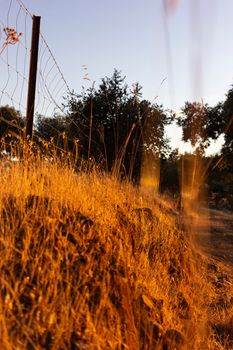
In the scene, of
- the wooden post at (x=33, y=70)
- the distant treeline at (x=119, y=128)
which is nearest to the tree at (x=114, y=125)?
the distant treeline at (x=119, y=128)

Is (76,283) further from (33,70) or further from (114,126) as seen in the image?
(114,126)

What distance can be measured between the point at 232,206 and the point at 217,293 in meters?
21.2

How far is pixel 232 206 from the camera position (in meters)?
26.4

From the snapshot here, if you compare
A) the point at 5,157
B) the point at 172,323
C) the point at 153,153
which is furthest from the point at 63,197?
the point at 153,153

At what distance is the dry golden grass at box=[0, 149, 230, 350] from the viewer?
9.26 ft

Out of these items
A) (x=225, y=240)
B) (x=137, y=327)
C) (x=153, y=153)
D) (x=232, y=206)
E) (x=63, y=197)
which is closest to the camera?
(x=137, y=327)

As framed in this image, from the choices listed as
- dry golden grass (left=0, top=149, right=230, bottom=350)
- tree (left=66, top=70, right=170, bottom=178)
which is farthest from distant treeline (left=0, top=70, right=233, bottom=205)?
dry golden grass (left=0, top=149, right=230, bottom=350)

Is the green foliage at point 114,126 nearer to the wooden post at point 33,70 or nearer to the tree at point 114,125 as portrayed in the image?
the tree at point 114,125

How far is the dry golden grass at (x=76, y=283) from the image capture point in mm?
2822

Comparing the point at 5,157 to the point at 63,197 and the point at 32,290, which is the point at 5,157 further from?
the point at 32,290

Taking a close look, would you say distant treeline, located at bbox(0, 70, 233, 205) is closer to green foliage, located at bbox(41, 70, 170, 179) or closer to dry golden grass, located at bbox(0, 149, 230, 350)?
green foliage, located at bbox(41, 70, 170, 179)

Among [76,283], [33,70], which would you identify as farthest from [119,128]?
[76,283]

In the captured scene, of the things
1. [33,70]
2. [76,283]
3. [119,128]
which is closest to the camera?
[76,283]

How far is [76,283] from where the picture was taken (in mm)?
3340
